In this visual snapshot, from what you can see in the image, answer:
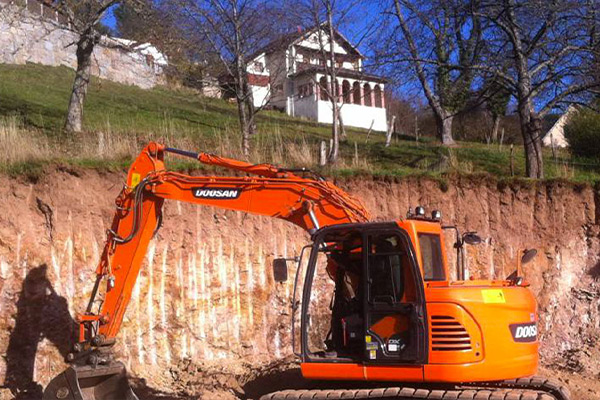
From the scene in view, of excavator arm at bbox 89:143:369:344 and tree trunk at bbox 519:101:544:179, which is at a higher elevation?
tree trunk at bbox 519:101:544:179

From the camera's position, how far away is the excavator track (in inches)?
291

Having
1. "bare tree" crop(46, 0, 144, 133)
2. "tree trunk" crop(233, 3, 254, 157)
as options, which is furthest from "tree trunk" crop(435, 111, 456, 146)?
"bare tree" crop(46, 0, 144, 133)

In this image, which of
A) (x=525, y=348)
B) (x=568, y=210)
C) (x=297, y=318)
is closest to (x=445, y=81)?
(x=568, y=210)

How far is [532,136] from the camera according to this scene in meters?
15.8

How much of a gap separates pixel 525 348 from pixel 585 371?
5.72 meters

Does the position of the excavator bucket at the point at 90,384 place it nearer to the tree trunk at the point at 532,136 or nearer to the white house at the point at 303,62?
the white house at the point at 303,62

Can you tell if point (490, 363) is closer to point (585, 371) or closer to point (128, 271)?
point (128, 271)

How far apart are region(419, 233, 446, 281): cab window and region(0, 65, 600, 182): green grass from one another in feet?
19.1

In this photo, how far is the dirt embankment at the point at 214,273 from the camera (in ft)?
38.5

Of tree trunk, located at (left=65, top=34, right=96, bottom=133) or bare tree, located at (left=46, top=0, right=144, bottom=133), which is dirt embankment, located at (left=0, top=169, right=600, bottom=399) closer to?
bare tree, located at (left=46, top=0, right=144, bottom=133)

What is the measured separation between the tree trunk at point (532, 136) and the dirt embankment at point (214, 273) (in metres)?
1.48

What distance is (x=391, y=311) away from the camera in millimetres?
7773

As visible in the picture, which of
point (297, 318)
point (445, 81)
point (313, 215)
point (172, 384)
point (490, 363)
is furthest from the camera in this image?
point (445, 81)

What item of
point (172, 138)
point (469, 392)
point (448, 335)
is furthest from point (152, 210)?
point (172, 138)
